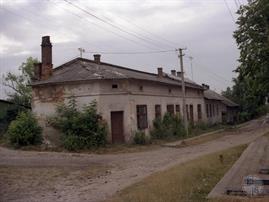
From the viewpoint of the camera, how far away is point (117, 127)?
2466cm

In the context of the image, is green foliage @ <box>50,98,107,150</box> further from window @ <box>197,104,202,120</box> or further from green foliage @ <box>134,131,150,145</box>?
window @ <box>197,104,202,120</box>

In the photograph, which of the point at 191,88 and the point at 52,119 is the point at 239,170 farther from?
the point at 191,88

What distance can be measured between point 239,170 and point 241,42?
14438mm

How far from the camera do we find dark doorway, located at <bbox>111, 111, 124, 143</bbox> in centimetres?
2448

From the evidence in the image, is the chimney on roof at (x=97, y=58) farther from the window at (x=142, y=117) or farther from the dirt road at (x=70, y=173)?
the dirt road at (x=70, y=173)

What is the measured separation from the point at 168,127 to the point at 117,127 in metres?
6.22

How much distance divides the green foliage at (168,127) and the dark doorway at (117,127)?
12.3 feet

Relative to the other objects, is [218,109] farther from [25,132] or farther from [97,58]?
[25,132]

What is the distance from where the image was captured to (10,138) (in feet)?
78.8

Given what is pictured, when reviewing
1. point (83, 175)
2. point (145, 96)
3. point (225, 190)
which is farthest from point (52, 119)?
point (225, 190)

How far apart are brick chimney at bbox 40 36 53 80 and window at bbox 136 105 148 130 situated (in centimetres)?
641

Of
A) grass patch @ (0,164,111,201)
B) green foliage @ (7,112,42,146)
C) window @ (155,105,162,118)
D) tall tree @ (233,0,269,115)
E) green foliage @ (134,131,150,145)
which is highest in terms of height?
tall tree @ (233,0,269,115)

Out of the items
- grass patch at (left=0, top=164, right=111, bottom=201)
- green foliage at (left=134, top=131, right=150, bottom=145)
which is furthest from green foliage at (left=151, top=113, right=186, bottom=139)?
grass patch at (left=0, top=164, right=111, bottom=201)

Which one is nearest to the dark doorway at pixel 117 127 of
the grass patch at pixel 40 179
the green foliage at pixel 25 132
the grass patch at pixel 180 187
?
the green foliage at pixel 25 132
